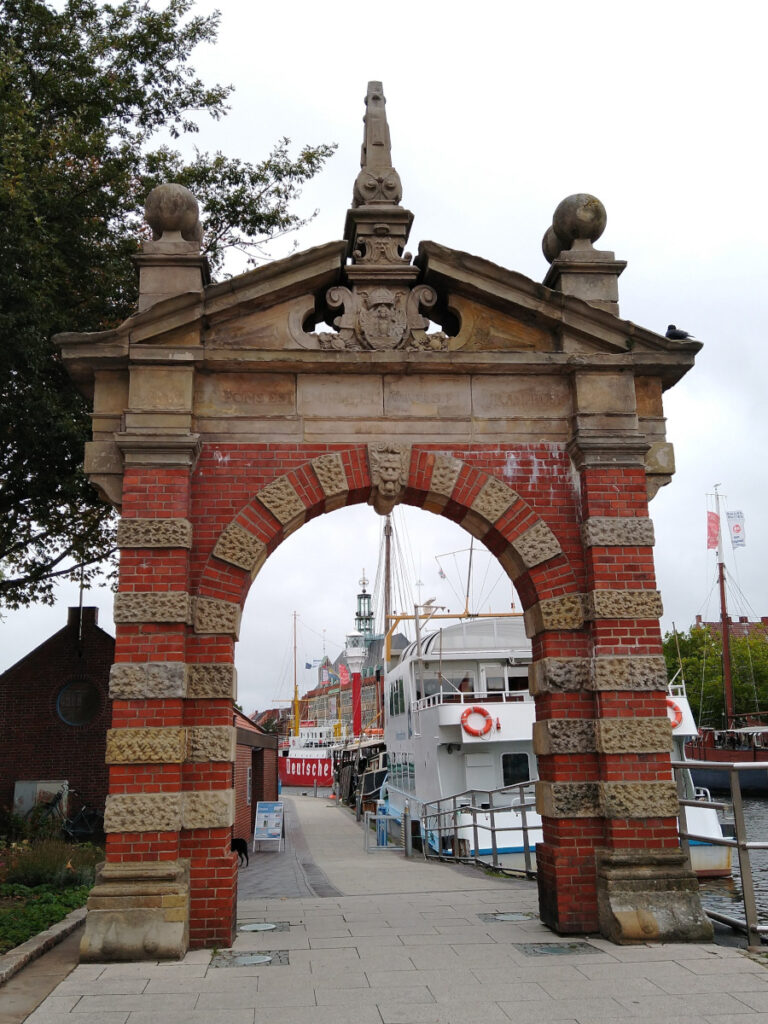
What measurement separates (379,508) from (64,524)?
28.1ft

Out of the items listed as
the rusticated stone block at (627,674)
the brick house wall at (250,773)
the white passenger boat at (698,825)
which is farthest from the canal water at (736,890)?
the brick house wall at (250,773)

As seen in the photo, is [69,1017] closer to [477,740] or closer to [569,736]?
[569,736]

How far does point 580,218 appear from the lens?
29.9ft

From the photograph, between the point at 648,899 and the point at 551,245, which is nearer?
the point at 648,899

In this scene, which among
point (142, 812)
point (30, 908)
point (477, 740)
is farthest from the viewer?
point (477, 740)

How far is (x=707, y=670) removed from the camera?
169 feet

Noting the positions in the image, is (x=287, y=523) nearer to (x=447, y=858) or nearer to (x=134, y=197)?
(x=134, y=197)

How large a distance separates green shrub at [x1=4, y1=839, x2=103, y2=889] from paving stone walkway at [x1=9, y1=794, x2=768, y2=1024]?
288 cm

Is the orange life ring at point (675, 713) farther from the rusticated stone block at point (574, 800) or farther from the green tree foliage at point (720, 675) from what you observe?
the green tree foliage at point (720, 675)

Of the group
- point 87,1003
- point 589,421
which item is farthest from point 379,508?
point 87,1003

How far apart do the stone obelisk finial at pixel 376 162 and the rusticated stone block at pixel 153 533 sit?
3825 mm

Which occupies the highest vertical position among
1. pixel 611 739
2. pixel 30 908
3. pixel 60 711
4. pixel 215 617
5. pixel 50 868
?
pixel 215 617

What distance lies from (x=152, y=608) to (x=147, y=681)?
62cm

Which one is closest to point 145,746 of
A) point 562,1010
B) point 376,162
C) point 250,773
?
point 562,1010
